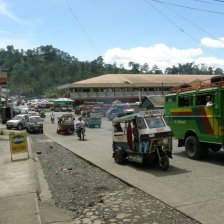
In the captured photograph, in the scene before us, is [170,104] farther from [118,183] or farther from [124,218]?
[124,218]

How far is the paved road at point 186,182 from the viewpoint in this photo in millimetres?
8852

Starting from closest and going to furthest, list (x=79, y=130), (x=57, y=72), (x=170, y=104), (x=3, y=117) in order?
(x=170, y=104), (x=79, y=130), (x=3, y=117), (x=57, y=72)

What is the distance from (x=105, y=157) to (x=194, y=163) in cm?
468

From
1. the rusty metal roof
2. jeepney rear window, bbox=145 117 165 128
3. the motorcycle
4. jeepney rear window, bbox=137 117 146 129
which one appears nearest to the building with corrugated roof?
the rusty metal roof

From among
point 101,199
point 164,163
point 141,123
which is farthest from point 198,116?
point 101,199

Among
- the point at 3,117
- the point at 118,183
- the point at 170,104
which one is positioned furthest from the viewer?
the point at 3,117

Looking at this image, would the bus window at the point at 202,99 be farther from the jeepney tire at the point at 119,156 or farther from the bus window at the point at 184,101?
the jeepney tire at the point at 119,156

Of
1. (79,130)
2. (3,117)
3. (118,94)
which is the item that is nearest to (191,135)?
(79,130)

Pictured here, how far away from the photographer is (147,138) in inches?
552

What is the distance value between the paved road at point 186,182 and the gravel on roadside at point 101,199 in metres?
0.31

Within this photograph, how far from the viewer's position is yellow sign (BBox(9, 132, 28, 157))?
58.9 ft

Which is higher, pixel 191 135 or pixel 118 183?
pixel 191 135

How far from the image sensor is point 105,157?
1825cm

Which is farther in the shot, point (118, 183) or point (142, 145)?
point (142, 145)
